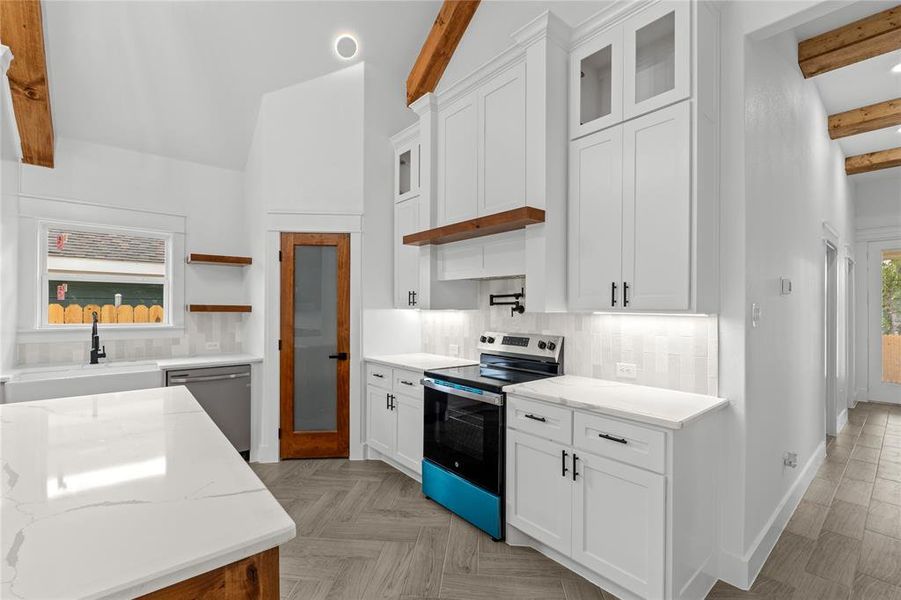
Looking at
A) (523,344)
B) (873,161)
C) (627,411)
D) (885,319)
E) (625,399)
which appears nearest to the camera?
A: (627,411)

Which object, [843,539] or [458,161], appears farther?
[458,161]

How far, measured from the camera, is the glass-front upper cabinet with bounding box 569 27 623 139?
2.60 metres

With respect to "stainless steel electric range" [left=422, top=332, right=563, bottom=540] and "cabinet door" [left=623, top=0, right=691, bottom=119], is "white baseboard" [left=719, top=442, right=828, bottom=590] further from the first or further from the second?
"cabinet door" [left=623, top=0, right=691, bottom=119]

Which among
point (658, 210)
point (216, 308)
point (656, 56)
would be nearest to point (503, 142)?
point (656, 56)

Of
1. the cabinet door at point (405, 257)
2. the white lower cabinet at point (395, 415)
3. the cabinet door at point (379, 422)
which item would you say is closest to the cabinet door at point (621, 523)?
the white lower cabinet at point (395, 415)

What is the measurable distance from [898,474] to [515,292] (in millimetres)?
3574

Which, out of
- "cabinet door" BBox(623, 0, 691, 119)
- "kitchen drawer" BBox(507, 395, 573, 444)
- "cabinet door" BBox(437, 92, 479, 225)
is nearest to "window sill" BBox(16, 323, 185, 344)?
"cabinet door" BBox(437, 92, 479, 225)

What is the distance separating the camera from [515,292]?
348 cm

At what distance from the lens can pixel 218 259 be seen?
4223 millimetres

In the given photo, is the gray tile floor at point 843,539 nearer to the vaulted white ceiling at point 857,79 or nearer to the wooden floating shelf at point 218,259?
the vaulted white ceiling at point 857,79

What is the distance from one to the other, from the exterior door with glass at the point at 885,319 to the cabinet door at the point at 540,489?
6.59 meters

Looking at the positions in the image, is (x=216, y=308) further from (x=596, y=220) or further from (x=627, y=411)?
(x=627, y=411)

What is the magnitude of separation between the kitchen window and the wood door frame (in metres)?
1.26

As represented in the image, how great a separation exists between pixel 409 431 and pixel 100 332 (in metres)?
2.89
